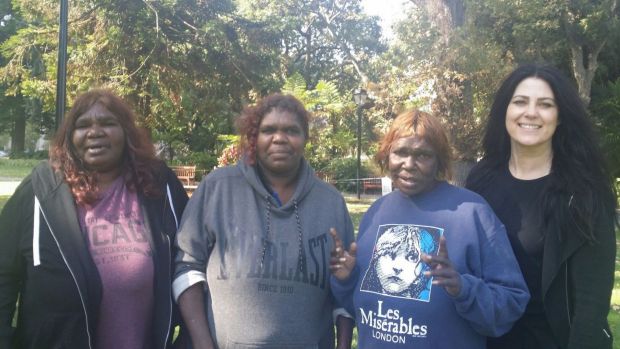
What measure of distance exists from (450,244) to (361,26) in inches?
1188

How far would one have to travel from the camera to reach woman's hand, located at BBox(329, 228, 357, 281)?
251cm

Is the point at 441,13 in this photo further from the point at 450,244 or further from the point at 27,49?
the point at 450,244

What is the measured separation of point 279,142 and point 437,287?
3.16 ft

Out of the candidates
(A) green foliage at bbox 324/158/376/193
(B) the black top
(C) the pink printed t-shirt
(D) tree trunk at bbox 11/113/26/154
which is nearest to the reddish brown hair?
(B) the black top

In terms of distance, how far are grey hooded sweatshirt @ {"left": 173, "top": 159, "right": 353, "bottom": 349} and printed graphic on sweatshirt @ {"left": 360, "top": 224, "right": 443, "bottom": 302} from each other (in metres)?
0.28

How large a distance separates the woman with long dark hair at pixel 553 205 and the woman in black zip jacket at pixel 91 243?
1.59 m

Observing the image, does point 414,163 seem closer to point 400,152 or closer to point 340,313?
point 400,152

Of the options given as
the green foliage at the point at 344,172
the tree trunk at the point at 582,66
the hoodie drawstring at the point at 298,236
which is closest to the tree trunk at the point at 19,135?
the green foliage at the point at 344,172

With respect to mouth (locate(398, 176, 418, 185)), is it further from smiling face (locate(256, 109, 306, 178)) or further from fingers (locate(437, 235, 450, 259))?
smiling face (locate(256, 109, 306, 178))

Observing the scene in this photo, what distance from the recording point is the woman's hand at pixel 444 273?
216 cm

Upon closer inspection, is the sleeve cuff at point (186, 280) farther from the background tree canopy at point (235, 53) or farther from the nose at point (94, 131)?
the background tree canopy at point (235, 53)

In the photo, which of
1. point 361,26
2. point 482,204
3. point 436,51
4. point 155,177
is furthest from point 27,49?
point 361,26

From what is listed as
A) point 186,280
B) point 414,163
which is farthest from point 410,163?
point 186,280

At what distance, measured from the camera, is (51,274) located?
2.48 m
